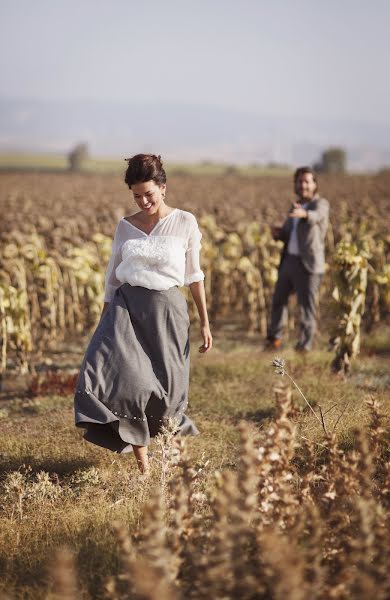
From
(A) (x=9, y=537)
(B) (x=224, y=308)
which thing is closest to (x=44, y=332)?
(B) (x=224, y=308)

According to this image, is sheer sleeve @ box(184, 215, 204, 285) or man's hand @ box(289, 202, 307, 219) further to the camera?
man's hand @ box(289, 202, 307, 219)

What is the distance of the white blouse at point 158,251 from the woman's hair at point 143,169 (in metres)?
0.31

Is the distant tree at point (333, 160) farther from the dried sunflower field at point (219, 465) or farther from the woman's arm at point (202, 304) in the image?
the woman's arm at point (202, 304)

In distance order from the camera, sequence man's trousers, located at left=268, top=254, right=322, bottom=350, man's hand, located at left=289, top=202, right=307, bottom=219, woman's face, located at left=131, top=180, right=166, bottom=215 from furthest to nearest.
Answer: man's trousers, located at left=268, top=254, right=322, bottom=350, man's hand, located at left=289, top=202, right=307, bottom=219, woman's face, located at left=131, top=180, right=166, bottom=215

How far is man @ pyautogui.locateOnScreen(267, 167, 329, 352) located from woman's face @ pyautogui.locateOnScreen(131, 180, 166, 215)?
3377mm

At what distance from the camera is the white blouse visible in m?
4.44

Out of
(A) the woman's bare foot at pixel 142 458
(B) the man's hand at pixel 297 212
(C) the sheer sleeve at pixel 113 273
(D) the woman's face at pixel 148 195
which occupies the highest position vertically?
(D) the woman's face at pixel 148 195

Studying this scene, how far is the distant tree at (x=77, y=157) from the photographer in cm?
8751

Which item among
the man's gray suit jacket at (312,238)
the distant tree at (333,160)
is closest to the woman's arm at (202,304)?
the man's gray suit jacket at (312,238)

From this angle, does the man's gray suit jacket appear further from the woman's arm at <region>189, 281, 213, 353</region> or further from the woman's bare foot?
the woman's bare foot

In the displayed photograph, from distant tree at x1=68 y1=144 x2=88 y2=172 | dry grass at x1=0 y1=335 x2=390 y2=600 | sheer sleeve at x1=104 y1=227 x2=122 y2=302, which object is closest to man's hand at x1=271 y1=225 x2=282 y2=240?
dry grass at x1=0 y1=335 x2=390 y2=600

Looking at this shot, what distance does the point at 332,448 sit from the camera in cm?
325

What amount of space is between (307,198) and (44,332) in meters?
3.63

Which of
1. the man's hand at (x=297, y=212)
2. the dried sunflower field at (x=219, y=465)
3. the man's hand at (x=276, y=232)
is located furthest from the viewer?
the man's hand at (x=276, y=232)
